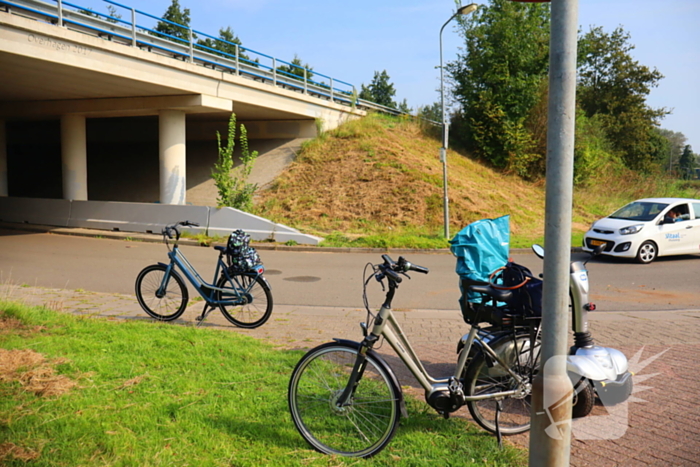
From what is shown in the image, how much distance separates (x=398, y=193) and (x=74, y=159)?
13.2m

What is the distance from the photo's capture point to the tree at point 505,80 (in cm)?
3008

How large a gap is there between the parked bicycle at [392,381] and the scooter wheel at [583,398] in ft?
1.33

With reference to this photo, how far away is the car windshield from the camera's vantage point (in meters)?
15.3

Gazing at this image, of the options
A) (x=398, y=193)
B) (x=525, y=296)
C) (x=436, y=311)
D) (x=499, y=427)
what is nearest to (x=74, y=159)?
(x=398, y=193)

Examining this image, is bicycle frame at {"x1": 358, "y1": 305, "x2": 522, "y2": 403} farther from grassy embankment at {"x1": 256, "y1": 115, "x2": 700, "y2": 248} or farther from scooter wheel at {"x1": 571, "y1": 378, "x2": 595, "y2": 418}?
grassy embankment at {"x1": 256, "y1": 115, "x2": 700, "y2": 248}

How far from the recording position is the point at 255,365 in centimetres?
534

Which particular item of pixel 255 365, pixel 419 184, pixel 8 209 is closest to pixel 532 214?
pixel 419 184

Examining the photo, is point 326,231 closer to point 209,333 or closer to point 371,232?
point 371,232

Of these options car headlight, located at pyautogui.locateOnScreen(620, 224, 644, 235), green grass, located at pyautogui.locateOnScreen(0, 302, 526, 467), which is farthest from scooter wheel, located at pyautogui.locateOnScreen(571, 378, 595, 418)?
car headlight, located at pyautogui.locateOnScreen(620, 224, 644, 235)

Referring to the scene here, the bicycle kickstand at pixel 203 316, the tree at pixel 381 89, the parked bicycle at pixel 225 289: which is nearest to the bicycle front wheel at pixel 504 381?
the parked bicycle at pixel 225 289

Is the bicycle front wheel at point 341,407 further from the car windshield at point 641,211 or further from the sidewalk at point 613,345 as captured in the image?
the car windshield at point 641,211

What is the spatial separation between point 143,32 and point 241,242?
1552cm

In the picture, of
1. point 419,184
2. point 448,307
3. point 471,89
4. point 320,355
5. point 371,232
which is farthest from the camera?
point 471,89

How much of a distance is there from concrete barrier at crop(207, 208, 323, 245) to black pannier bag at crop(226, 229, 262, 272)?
1019 cm
